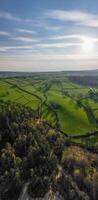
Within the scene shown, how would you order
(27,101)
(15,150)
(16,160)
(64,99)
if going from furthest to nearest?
(64,99)
(27,101)
(15,150)
(16,160)

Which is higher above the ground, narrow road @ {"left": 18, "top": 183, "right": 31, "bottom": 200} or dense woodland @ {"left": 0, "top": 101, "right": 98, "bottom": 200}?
dense woodland @ {"left": 0, "top": 101, "right": 98, "bottom": 200}

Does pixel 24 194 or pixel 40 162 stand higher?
pixel 40 162


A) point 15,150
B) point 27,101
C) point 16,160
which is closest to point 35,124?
point 15,150

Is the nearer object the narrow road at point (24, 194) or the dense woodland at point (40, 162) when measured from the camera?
the narrow road at point (24, 194)

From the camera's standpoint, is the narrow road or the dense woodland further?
the dense woodland

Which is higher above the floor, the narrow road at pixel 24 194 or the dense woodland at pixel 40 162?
the dense woodland at pixel 40 162

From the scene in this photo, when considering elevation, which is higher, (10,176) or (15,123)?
(15,123)

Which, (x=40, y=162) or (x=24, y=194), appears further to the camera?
(x=40, y=162)

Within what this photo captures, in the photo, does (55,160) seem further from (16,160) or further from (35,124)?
(35,124)
